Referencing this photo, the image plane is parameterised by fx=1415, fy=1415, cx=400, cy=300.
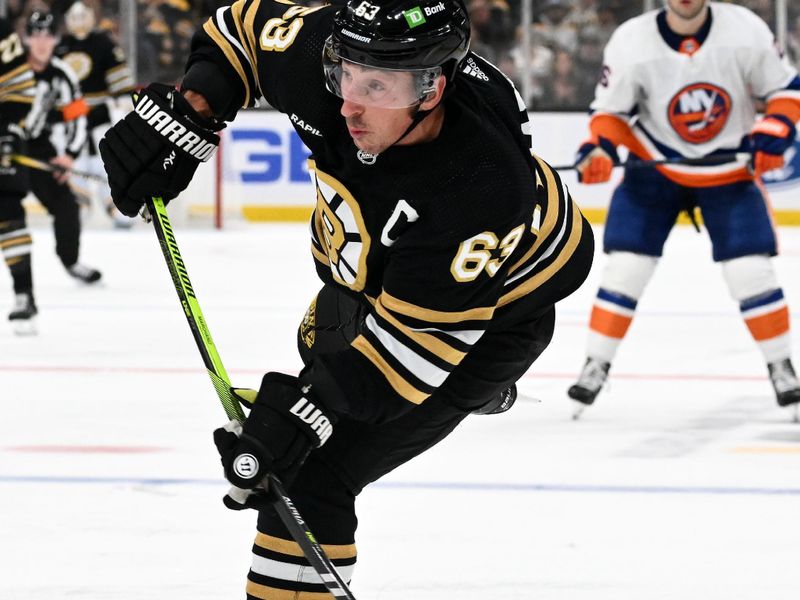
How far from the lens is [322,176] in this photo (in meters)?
1.80

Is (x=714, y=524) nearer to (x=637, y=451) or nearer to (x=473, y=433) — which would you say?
(x=637, y=451)

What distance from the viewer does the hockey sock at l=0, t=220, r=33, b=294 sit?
4.89 metres

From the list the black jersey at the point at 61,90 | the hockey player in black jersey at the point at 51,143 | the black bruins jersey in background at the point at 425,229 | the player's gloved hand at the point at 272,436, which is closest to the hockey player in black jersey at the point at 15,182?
the hockey player in black jersey at the point at 51,143

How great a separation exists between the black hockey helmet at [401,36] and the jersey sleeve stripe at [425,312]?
0.24m

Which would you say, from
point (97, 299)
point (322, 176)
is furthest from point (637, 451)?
point (97, 299)

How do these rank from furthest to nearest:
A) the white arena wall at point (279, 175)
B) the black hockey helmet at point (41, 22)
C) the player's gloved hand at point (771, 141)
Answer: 1. the white arena wall at point (279, 175)
2. the black hockey helmet at point (41, 22)
3. the player's gloved hand at point (771, 141)

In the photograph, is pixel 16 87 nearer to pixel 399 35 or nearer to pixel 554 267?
pixel 554 267

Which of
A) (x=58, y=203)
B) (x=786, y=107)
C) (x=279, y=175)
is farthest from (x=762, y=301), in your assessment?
(x=279, y=175)

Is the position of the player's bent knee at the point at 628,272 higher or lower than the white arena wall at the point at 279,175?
higher

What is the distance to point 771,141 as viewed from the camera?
3.46 m

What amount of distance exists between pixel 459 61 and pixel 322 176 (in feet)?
0.79

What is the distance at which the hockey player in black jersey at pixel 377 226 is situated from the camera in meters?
1.62

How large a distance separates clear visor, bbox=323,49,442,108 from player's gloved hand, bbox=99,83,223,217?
1.26ft

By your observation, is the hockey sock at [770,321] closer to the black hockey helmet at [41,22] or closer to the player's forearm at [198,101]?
the player's forearm at [198,101]
